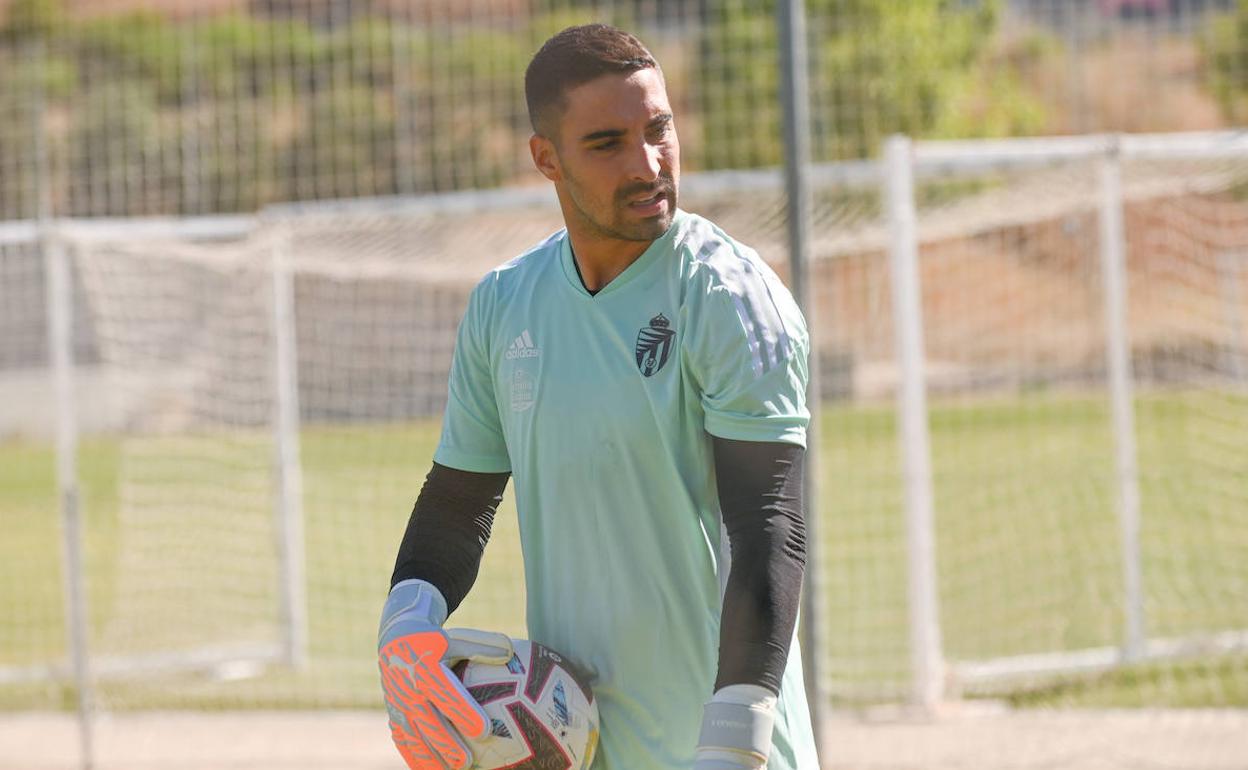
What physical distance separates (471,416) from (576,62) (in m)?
0.64

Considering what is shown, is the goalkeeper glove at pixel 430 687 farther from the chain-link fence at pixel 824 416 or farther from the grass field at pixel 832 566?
the grass field at pixel 832 566

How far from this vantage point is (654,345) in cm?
259

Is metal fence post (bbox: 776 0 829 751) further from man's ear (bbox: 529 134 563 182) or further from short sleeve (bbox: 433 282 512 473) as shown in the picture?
man's ear (bbox: 529 134 563 182)

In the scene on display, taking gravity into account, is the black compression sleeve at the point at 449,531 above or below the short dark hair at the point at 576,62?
below

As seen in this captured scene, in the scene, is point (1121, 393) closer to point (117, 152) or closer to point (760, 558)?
point (760, 558)

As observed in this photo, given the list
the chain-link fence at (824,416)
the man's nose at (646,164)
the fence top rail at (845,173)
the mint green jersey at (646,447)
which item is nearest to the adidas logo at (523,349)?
the mint green jersey at (646,447)

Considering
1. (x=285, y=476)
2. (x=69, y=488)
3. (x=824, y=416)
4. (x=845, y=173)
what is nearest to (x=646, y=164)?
(x=845, y=173)

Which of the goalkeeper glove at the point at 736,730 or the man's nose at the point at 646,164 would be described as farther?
the man's nose at the point at 646,164

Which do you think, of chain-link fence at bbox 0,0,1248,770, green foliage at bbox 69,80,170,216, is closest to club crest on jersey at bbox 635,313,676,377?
chain-link fence at bbox 0,0,1248,770

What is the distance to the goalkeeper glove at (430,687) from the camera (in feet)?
8.48

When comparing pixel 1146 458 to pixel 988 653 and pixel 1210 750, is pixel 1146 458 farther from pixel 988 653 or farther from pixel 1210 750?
pixel 1210 750

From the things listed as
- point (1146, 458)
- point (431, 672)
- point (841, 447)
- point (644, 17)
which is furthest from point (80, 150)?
point (431, 672)

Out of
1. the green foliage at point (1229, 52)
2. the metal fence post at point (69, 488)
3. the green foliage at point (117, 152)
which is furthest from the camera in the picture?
the green foliage at point (117, 152)

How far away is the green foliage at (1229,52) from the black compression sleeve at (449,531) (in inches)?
335
